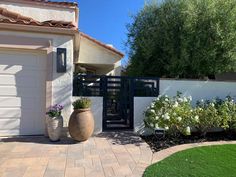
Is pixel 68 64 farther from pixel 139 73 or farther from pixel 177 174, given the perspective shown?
pixel 139 73

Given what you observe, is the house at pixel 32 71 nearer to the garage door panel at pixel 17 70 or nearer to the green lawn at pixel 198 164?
the garage door panel at pixel 17 70

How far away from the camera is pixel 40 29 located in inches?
320

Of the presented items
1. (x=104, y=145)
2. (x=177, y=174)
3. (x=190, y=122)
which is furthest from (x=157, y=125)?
(x=177, y=174)

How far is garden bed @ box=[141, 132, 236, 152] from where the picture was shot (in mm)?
7939

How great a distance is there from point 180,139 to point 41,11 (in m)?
7.14

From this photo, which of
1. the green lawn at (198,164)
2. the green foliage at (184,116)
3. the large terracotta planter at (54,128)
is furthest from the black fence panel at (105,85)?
the green lawn at (198,164)

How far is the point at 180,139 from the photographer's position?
8664 millimetres

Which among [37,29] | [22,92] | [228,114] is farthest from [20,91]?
[228,114]

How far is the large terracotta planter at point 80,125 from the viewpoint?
7.64m

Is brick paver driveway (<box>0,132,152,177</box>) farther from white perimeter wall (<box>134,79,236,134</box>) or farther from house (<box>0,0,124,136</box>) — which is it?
white perimeter wall (<box>134,79,236,134</box>)

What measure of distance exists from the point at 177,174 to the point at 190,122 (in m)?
3.32

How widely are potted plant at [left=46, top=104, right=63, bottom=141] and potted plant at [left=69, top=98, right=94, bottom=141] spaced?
0.37 metres

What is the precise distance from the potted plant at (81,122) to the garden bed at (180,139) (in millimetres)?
1952

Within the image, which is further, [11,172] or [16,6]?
[16,6]
